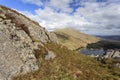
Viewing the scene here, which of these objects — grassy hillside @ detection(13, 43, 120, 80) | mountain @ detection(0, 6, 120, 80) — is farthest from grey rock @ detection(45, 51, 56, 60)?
grassy hillside @ detection(13, 43, 120, 80)

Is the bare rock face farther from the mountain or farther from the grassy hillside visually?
the grassy hillside

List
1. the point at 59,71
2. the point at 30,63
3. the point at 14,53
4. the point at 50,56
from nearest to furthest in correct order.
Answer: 1. the point at 14,53
2. the point at 30,63
3. the point at 59,71
4. the point at 50,56

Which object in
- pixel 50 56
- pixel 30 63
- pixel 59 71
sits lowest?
pixel 59 71

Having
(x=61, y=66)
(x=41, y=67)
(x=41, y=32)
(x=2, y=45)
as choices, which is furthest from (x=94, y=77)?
(x=41, y=32)

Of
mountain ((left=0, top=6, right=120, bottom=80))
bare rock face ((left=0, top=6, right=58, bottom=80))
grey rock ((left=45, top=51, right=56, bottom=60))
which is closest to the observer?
bare rock face ((left=0, top=6, right=58, bottom=80))

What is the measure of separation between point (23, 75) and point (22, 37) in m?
8.07

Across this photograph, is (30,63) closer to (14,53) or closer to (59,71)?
(14,53)

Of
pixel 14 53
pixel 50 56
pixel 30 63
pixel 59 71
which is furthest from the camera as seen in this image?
pixel 50 56

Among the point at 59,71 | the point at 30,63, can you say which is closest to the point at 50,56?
the point at 59,71

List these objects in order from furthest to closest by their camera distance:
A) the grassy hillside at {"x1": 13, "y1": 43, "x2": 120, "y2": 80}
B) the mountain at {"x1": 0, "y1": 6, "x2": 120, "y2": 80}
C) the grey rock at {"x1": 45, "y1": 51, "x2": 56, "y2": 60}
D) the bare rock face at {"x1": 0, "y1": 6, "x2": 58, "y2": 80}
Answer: the grey rock at {"x1": 45, "y1": 51, "x2": 56, "y2": 60} → the grassy hillside at {"x1": 13, "y1": 43, "x2": 120, "y2": 80} → the mountain at {"x1": 0, "y1": 6, "x2": 120, "y2": 80} → the bare rock face at {"x1": 0, "y1": 6, "x2": 58, "y2": 80}

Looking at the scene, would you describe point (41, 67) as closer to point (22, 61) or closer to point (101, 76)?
point (22, 61)

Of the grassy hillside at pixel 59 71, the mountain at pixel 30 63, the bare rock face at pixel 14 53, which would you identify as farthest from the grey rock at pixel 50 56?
the bare rock face at pixel 14 53

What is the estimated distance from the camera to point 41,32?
4662cm

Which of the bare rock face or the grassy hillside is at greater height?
the bare rock face
